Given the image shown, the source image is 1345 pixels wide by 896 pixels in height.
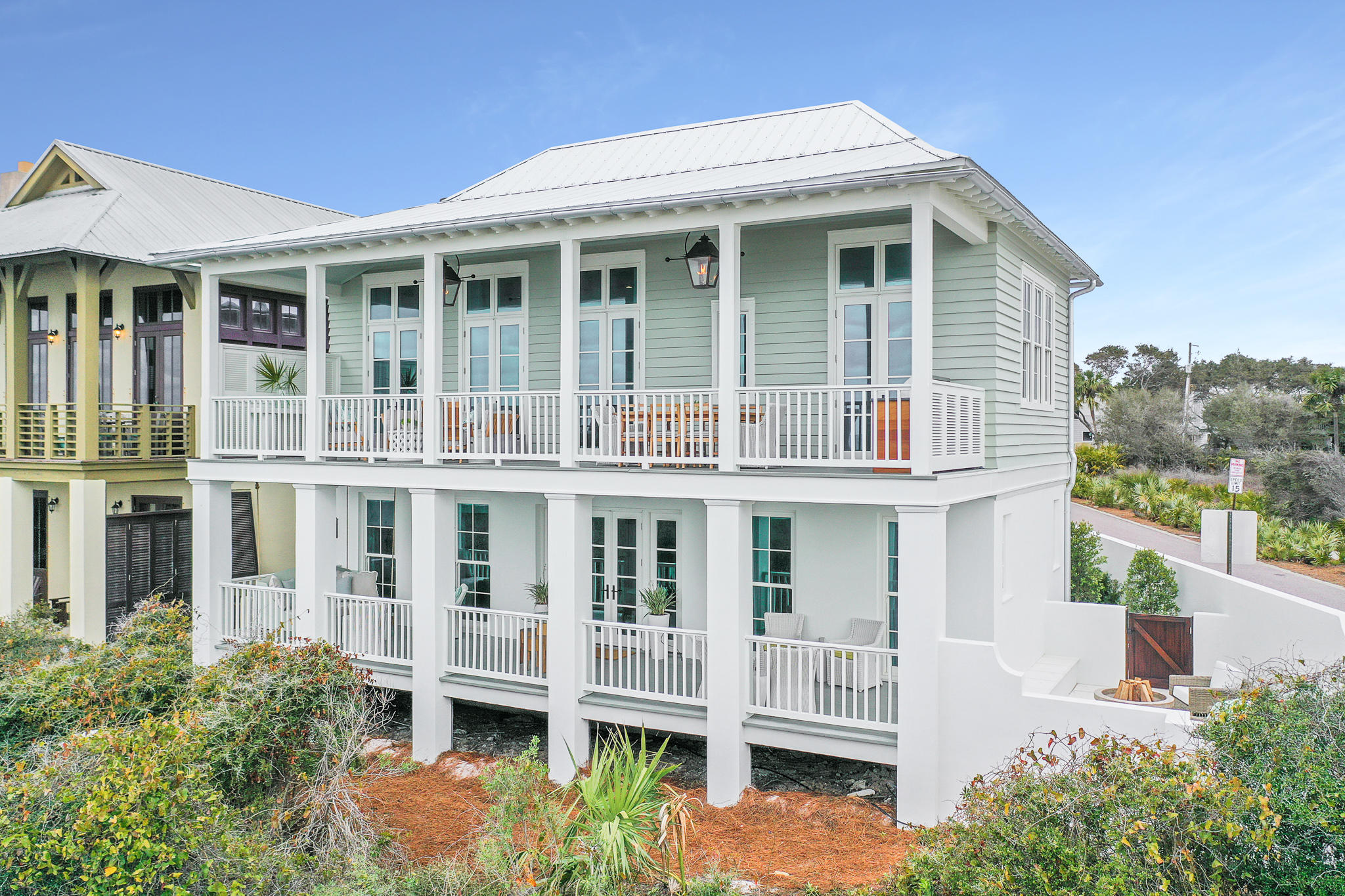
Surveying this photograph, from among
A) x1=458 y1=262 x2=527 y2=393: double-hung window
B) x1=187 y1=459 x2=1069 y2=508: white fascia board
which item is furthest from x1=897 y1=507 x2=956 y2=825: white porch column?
x1=458 y1=262 x2=527 y2=393: double-hung window

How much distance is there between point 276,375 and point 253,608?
4042 mm

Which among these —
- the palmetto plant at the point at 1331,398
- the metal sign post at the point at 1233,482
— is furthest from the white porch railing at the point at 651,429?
the palmetto plant at the point at 1331,398

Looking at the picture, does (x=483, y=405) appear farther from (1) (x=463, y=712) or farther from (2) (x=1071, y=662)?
(2) (x=1071, y=662)

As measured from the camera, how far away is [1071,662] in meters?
12.9

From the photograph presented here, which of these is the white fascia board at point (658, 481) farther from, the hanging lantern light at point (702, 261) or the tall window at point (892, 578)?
the hanging lantern light at point (702, 261)

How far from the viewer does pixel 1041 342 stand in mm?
13414

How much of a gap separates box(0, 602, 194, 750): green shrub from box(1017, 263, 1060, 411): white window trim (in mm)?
10825

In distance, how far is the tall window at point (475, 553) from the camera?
14.2 metres

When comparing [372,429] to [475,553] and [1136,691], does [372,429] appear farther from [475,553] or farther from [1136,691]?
[1136,691]

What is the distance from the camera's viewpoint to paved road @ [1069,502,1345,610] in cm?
1856

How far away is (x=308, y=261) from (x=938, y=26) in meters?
22.2

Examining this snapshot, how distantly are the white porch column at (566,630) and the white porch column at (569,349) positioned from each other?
0.67 metres

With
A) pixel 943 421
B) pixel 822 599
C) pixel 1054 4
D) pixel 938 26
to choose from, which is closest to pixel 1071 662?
pixel 822 599

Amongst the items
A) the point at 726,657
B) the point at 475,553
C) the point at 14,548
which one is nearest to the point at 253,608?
the point at 475,553
